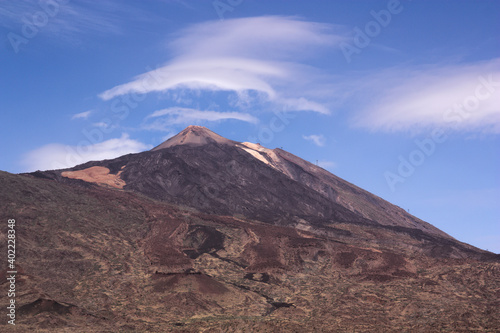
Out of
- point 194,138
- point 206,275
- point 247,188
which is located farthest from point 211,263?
point 194,138

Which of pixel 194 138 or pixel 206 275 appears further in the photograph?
pixel 194 138

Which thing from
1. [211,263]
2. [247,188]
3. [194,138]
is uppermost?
[194,138]

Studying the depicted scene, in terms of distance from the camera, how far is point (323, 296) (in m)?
63.4

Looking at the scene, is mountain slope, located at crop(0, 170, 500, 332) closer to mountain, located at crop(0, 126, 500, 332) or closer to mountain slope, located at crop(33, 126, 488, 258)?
mountain, located at crop(0, 126, 500, 332)

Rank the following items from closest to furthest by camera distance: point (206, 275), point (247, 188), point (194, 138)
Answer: point (206, 275) < point (247, 188) < point (194, 138)

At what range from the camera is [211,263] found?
71.0 metres

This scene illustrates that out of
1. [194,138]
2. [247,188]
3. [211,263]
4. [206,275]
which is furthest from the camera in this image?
[194,138]

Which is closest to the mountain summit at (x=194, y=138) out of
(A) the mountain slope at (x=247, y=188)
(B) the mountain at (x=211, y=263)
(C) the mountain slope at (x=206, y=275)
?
(A) the mountain slope at (x=247, y=188)

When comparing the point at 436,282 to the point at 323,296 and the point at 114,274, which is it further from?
the point at 114,274

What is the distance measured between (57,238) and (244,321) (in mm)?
29264

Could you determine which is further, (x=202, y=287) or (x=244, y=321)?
(x=202, y=287)

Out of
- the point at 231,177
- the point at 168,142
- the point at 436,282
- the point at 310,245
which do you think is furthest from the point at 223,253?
the point at 168,142

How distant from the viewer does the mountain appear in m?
53.6

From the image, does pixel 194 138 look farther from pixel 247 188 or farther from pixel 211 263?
pixel 211 263
